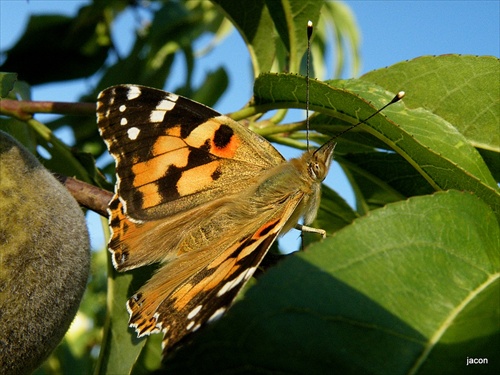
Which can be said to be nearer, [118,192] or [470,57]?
[470,57]

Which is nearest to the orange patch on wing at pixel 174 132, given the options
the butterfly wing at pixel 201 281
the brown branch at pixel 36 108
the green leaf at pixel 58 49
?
the brown branch at pixel 36 108

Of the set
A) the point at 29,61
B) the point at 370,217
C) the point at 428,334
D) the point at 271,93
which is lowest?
the point at 428,334

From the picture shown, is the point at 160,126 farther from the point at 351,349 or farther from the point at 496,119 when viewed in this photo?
the point at 351,349

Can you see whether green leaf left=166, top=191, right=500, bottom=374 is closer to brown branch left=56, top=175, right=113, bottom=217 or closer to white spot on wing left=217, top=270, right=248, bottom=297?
white spot on wing left=217, top=270, right=248, bottom=297

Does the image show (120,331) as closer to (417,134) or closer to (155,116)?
(155,116)

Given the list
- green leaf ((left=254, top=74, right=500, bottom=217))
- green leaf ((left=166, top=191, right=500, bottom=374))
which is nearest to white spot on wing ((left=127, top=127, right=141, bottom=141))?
green leaf ((left=254, top=74, right=500, bottom=217))

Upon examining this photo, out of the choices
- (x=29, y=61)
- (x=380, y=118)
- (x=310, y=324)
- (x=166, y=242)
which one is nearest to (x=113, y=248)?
(x=166, y=242)

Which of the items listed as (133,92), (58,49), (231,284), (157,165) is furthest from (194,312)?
(58,49)
